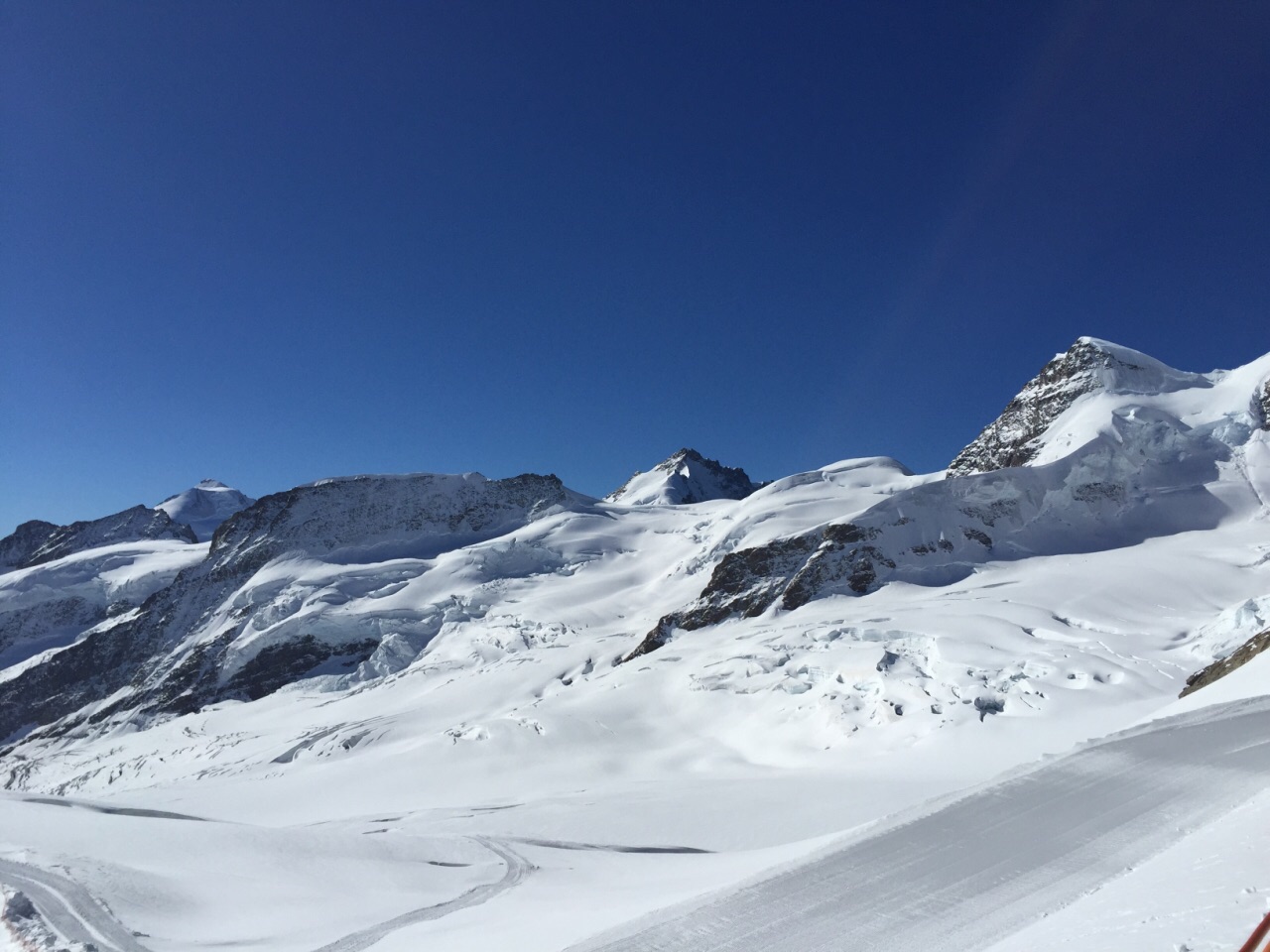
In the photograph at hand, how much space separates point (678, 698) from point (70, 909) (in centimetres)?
3414

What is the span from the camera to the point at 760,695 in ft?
129

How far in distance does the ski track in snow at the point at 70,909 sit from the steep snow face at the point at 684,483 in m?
147

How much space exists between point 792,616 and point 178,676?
254 feet

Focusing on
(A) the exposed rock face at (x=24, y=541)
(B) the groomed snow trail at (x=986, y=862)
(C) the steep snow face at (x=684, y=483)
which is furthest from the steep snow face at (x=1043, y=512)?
(A) the exposed rock face at (x=24, y=541)

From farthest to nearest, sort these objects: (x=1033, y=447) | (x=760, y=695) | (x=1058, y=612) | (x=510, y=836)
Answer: (x=1033, y=447), (x=1058, y=612), (x=760, y=695), (x=510, y=836)

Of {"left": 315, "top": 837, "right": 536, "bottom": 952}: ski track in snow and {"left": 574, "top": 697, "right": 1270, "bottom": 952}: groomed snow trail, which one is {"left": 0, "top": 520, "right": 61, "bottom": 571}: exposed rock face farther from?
{"left": 574, "top": 697, "right": 1270, "bottom": 952}: groomed snow trail

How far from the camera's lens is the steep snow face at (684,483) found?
16625 centimetres

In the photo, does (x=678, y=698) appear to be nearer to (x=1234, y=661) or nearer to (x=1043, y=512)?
(x=1234, y=661)

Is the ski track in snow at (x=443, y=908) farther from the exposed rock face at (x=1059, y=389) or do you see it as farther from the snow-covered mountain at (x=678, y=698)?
the exposed rock face at (x=1059, y=389)

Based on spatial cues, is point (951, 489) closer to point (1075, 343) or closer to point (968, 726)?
point (1075, 343)

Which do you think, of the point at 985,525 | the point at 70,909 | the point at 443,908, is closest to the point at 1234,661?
the point at 443,908

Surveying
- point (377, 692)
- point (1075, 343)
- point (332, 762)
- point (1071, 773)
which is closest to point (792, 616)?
point (332, 762)

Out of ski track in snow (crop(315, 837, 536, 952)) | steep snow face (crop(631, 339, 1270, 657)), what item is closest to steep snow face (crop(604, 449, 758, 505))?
steep snow face (crop(631, 339, 1270, 657))

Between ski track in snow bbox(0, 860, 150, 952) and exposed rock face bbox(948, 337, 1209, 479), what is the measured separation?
82.1 metres
